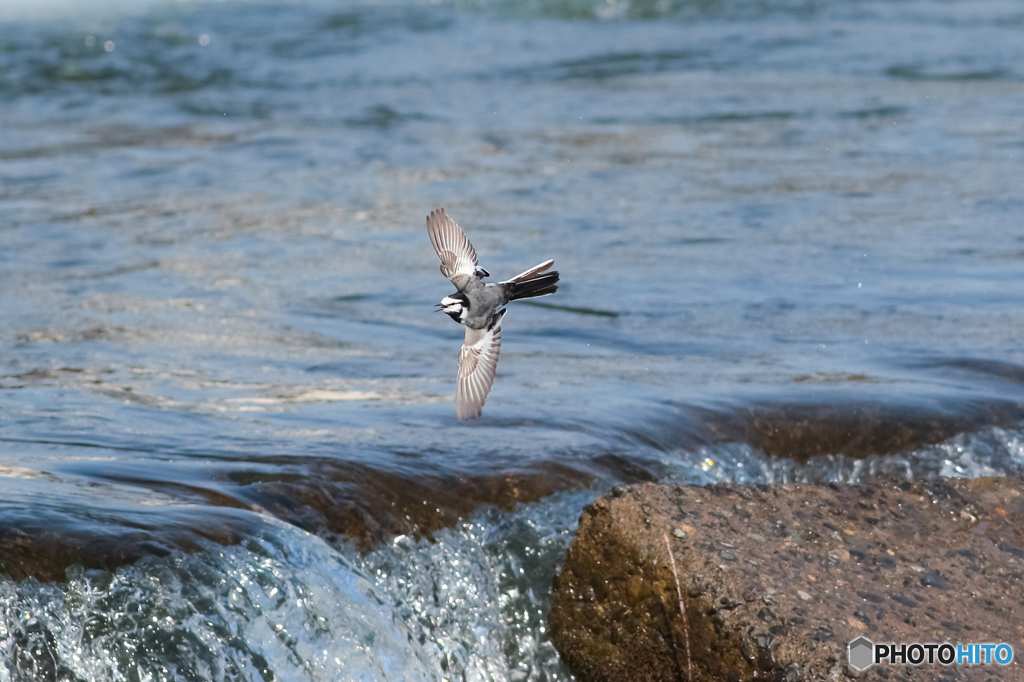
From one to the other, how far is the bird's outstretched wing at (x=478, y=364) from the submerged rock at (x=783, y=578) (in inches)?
49.6

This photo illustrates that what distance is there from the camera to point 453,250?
2.21m

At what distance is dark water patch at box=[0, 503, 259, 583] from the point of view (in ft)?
10.3

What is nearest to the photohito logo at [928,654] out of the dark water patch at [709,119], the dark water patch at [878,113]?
the dark water patch at [709,119]

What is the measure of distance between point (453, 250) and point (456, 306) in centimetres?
12

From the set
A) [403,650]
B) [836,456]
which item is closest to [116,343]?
[403,650]

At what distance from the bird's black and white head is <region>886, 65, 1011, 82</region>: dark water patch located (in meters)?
12.5

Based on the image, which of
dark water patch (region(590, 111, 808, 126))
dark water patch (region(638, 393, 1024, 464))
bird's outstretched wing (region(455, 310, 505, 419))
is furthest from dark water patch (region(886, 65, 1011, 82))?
bird's outstretched wing (region(455, 310, 505, 419))

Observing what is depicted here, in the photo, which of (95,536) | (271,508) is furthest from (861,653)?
(95,536)

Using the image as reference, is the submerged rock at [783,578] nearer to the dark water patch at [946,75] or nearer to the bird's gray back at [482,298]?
the bird's gray back at [482,298]

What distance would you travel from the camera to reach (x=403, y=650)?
11.0 feet

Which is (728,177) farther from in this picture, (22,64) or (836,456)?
(22,64)

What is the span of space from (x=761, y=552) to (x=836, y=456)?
→ 1.15 m

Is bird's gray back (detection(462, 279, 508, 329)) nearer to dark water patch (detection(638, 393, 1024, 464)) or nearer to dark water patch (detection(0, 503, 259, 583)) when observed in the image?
dark water patch (detection(0, 503, 259, 583))

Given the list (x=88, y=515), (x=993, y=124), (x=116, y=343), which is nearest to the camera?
(x=88, y=515)
